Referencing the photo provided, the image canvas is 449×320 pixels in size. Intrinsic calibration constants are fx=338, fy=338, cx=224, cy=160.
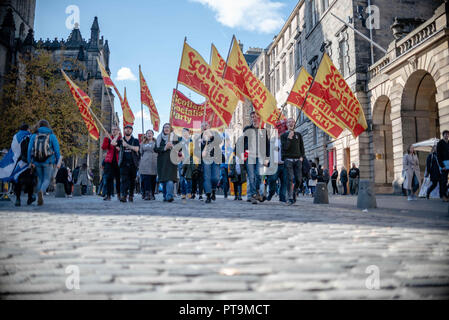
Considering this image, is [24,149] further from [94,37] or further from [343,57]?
[94,37]

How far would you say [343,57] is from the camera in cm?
2467

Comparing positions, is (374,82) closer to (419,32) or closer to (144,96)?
(419,32)

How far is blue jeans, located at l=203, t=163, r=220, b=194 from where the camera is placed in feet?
29.9

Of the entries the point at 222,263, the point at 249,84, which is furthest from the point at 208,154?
the point at 222,263

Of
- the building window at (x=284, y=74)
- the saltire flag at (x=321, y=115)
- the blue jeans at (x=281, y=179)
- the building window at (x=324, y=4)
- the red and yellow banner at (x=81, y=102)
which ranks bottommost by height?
the blue jeans at (x=281, y=179)

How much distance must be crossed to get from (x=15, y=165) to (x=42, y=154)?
0.94 meters

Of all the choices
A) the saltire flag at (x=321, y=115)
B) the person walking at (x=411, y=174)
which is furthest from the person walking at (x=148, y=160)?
the person walking at (x=411, y=174)

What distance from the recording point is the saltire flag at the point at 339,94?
961cm

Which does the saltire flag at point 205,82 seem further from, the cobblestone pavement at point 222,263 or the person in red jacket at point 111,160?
the cobblestone pavement at point 222,263

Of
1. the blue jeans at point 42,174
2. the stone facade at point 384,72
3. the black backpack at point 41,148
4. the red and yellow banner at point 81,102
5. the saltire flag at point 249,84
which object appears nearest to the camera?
the black backpack at point 41,148

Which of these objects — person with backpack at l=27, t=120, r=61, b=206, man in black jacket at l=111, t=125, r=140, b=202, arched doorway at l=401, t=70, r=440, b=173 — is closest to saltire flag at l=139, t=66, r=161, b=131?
man in black jacket at l=111, t=125, r=140, b=202

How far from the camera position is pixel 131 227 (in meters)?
4.07

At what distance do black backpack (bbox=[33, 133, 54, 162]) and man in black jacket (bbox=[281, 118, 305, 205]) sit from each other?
5841 mm

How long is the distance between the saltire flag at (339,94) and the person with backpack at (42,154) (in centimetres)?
711
